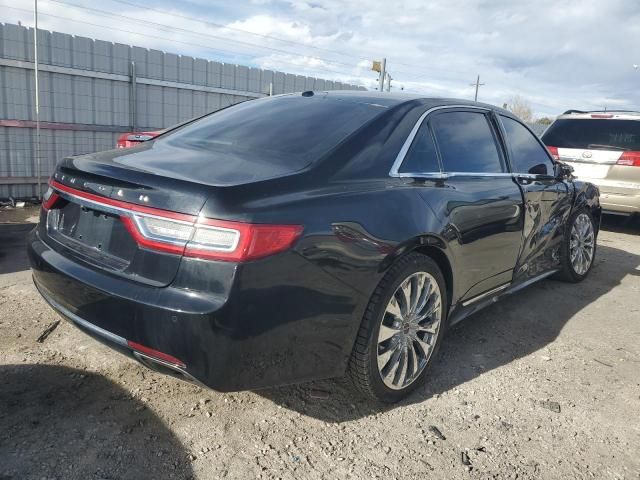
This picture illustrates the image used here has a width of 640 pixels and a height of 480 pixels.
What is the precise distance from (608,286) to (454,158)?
3.06 m

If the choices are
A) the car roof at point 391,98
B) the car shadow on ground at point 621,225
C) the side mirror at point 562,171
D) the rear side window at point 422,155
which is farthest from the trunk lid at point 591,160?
the rear side window at point 422,155

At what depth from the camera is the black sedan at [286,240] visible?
2004 mm

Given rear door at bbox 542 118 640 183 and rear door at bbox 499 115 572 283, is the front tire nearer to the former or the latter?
rear door at bbox 499 115 572 283

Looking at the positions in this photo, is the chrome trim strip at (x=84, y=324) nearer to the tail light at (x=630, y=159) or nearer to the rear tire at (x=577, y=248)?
the rear tire at (x=577, y=248)

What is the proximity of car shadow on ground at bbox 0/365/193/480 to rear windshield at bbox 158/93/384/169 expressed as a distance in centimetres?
131

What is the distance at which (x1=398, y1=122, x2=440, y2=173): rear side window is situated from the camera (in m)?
2.81

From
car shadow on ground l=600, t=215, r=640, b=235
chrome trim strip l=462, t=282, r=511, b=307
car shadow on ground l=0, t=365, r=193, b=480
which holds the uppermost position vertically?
chrome trim strip l=462, t=282, r=511, b=307

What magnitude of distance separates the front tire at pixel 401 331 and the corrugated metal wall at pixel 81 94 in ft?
23.2

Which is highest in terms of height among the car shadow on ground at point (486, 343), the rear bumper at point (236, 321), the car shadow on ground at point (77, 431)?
the rear bumper at point (236, 321)

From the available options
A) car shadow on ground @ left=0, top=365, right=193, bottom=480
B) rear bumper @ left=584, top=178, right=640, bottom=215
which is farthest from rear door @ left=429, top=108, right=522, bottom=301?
rear bumper @ left=584, top=178, right=640, bottom=215

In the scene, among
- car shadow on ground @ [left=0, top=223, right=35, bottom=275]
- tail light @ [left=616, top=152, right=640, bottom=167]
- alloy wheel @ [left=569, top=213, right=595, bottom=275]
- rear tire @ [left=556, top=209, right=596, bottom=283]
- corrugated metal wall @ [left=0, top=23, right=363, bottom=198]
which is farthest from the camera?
corrugated metal wall @ [left=0, top=23, right=363, bottom=198]

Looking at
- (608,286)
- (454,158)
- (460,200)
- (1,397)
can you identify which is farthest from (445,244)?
(608,286)

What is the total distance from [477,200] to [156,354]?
6.79 feet

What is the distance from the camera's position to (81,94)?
8281 mm
